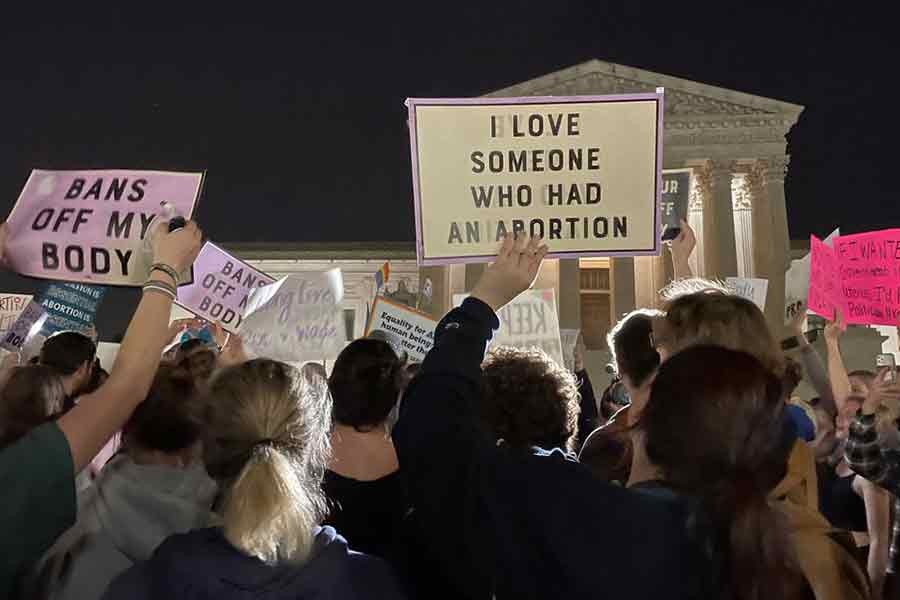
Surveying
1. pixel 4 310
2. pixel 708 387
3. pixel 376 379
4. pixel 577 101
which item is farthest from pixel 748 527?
pixel 4 310

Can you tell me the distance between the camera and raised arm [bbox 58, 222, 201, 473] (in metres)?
2.18

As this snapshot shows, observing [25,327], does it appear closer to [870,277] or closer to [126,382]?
[126,382]

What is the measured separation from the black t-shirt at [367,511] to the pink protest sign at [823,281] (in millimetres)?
5013

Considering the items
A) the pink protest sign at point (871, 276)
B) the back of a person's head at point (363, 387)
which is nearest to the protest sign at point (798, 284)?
the pink protest sign at point (871, 276)

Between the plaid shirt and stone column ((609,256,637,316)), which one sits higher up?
stone column ((609,256,637,316))

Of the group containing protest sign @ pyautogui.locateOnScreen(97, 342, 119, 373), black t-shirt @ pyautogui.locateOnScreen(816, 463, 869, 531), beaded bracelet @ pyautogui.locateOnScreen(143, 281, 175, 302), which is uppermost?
beaded bracelet @ pyautogui.locateOnScreen(143, 281, 175, 302)

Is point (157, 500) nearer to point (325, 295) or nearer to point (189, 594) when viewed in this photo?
point (189, 594)

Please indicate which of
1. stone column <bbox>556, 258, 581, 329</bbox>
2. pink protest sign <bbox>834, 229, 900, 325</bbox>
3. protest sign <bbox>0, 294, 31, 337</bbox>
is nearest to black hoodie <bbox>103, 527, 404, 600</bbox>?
pink protest sign <bbox>834, 229, 900, 325</bbox>

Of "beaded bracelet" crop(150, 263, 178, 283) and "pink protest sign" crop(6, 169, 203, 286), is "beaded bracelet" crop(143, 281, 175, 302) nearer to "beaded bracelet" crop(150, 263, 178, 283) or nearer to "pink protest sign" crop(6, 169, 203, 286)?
"beaded bracelet" crop(150, 263, 178, 283)

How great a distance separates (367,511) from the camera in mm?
3293

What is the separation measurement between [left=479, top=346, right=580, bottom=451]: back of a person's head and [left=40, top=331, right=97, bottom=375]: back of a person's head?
2.83 metres

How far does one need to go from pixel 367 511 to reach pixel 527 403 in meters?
0.83

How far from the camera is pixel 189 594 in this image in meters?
2.03

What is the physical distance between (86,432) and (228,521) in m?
0.46
